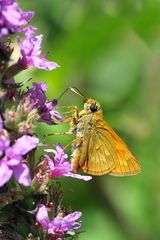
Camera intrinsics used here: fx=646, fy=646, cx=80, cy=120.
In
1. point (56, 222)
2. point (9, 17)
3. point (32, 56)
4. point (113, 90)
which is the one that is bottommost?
point (56, 222)

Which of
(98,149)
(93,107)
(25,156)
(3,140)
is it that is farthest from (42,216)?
(93,107)

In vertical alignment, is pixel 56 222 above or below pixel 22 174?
below

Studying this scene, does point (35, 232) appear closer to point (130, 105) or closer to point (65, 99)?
point (65, 99)

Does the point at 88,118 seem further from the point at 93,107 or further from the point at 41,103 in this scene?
the point at 41,103

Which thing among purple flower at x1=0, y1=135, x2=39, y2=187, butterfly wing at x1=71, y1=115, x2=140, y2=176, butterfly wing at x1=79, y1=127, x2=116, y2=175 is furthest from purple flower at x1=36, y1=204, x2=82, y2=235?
butterfly wing at x1=79, y1=127, x2=116, y2=175

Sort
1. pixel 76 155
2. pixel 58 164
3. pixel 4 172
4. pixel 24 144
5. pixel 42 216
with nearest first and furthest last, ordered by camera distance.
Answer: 1. pixel 4 172
2. pixel 24 144
3. pixel 42 216
4. pixel 58 164
5. pixel 76 155

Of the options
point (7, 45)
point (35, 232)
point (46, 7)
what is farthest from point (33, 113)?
point (46, 7)
